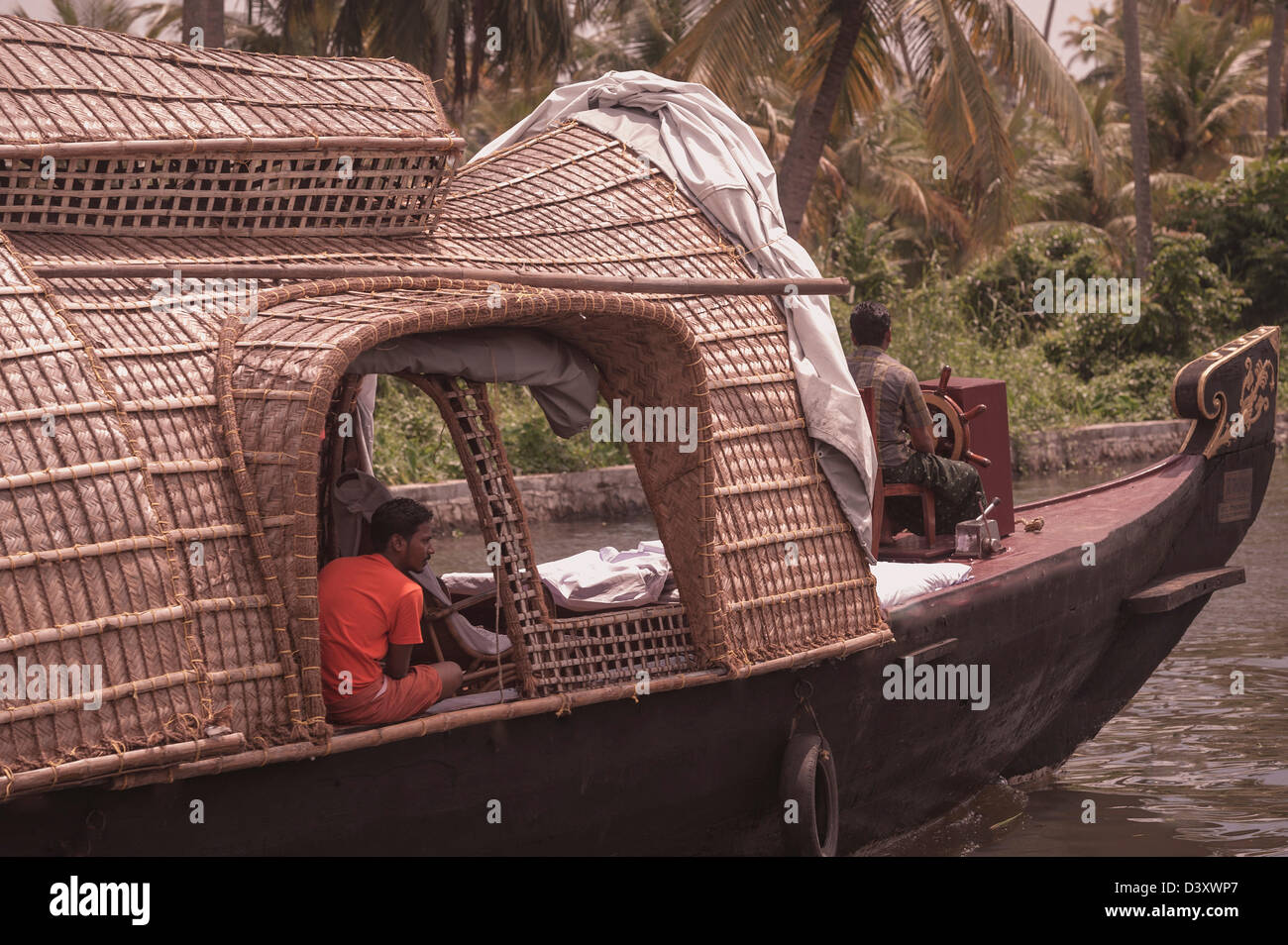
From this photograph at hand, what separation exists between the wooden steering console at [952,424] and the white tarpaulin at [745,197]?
107 cm

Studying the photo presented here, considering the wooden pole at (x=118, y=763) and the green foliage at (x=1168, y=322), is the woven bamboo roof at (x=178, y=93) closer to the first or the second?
the wooden pole at (x=118, y=763)

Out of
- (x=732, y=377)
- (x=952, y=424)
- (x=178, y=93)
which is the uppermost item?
(x=178, y=93)

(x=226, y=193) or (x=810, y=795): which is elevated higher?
(x=226, y=193)

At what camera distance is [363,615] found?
155 inches

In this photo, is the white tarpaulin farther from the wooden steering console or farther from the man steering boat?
the wooden steering console

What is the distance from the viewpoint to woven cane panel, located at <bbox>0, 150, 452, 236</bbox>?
153 inches

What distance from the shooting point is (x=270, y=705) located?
3.52 meters

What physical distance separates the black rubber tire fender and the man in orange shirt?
3.53ft

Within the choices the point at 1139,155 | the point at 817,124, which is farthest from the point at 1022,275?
the point at 817,124

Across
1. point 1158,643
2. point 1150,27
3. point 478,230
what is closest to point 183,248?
point 478,230

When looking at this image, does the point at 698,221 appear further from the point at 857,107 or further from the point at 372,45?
the point at 372,45

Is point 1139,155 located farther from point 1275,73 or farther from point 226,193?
point 226,193

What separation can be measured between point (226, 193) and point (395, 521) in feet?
3.29

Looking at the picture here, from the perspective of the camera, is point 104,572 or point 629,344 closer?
point 104,572
